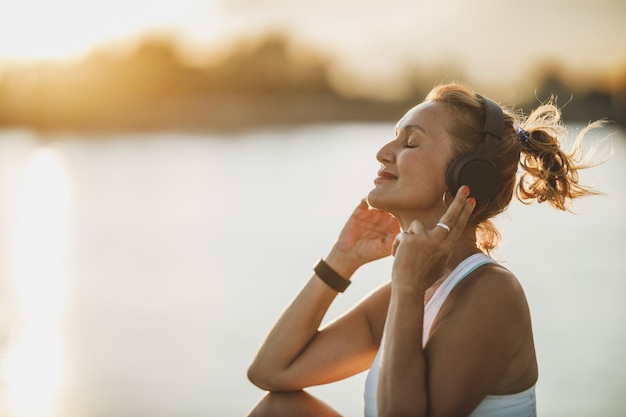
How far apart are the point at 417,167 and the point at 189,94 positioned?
39140mm

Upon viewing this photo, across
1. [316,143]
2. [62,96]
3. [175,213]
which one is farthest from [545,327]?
[62,96]

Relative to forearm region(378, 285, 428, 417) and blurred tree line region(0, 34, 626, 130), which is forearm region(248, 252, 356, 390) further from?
blurred tree line region(0, 34, 626, 130)

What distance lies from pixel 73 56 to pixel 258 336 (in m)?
27.5

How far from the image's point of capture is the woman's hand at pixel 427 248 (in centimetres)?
173

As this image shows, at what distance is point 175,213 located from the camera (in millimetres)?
10219

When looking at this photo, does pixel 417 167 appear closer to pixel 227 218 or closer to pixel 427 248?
pixel 427 248

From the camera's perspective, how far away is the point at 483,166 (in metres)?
1.88

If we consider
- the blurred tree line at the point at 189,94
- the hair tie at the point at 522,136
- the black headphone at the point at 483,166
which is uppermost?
the blurred tree line at the point at 189,94

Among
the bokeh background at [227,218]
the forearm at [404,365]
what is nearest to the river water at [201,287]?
the bokeh background at [227,218]

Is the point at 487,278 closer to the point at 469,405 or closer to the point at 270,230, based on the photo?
the point at 469,405

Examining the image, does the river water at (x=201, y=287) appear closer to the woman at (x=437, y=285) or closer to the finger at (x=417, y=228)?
the woman at (x=437, y=285)

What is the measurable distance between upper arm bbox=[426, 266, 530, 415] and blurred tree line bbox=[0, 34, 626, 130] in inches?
1232

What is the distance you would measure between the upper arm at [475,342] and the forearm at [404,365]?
30mm

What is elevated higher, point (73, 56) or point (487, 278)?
point (73, 56)
